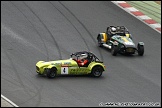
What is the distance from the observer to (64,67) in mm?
21875

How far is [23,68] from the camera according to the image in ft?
73.6

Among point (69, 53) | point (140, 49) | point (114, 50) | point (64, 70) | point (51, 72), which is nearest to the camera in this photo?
point (51, 72)

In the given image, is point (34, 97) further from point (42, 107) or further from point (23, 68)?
point (23, 68)

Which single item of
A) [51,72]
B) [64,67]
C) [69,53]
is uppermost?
[69,53]

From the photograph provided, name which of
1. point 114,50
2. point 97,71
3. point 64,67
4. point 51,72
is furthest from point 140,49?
point 51,72

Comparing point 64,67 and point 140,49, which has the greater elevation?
point 140,49

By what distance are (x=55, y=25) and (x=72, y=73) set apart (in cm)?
730

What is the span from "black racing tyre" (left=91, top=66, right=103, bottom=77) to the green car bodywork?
58 mm

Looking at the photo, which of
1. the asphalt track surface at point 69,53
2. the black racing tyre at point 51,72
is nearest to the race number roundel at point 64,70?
the asphalt track surface at point 69,53

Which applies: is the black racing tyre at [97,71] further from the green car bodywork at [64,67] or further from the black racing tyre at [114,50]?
the black racing tyre at [114,50]

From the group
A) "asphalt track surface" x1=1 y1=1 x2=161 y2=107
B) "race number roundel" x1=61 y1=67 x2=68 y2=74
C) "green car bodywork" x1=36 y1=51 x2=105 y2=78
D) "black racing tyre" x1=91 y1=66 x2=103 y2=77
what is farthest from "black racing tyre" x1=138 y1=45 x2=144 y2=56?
"race number roundel" x1=61 y1=67 x2=68 y2=74

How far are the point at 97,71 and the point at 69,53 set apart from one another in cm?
295

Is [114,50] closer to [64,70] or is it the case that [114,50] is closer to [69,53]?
[69,53]

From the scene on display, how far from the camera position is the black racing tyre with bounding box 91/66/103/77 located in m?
22.4
